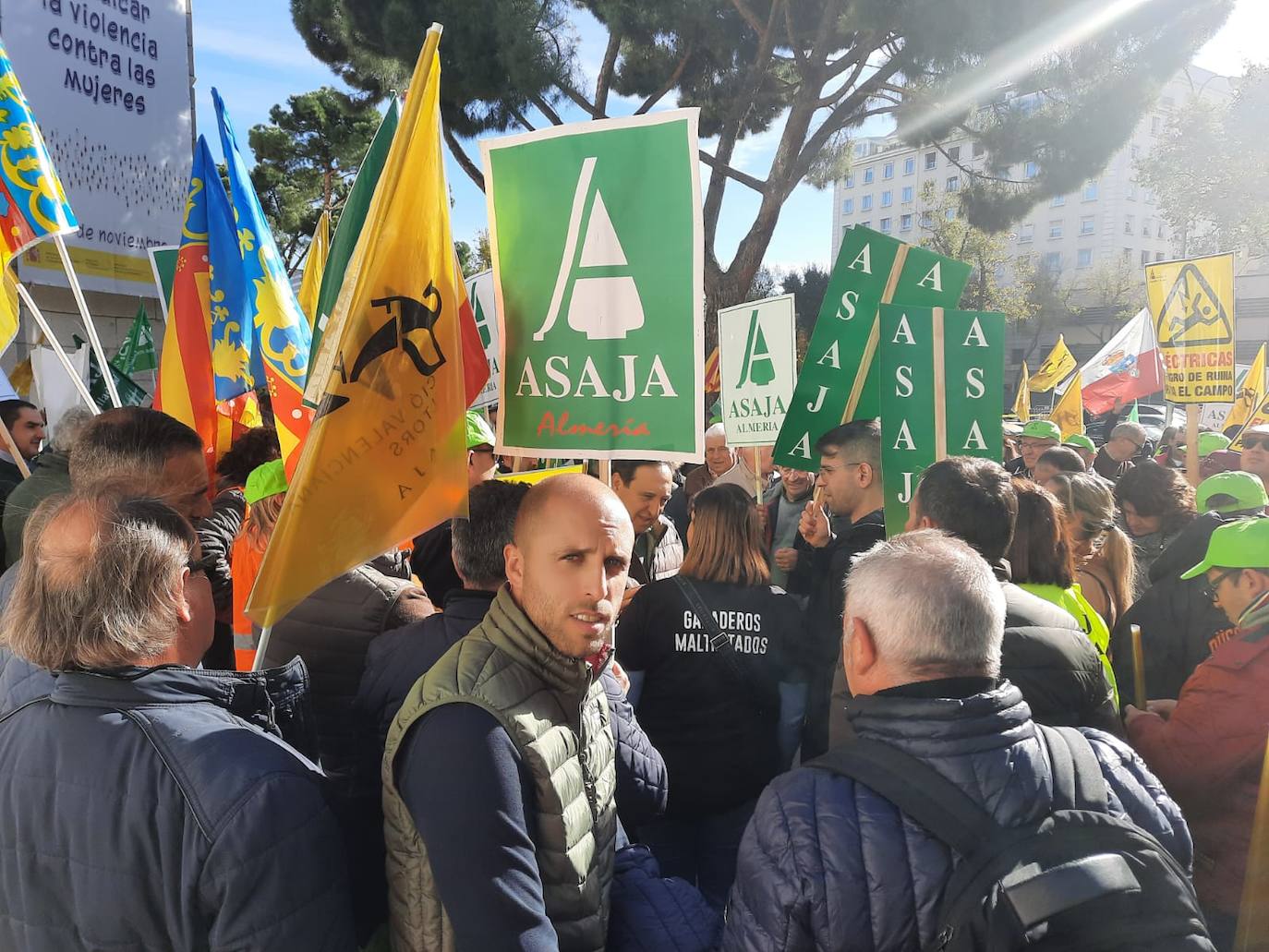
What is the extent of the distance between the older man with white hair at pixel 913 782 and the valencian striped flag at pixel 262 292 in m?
3.08

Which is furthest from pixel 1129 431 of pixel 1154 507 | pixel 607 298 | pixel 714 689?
pixel 607 298

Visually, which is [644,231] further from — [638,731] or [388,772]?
[388,772]

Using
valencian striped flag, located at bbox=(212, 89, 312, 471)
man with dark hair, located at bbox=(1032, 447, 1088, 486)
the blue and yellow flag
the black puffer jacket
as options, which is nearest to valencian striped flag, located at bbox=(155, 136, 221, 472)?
valencian striped flag, located at bbox=(212, 89, 312, 471)

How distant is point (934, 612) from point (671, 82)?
14447 millimetres

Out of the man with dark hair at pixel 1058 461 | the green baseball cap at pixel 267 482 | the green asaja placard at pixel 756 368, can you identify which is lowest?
the man with dark hair at pixel 1058 461

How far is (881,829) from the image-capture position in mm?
1376

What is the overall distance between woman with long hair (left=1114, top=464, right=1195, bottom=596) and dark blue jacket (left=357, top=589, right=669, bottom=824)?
346 centimetres

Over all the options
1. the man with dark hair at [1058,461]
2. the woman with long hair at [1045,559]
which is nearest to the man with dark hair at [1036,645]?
the woman with long hair at [1045,559]

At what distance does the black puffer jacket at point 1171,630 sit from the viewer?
3.16 metres

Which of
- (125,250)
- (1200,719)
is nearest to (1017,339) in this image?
(125,250)

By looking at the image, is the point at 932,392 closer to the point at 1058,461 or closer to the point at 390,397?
the point at 1058,461

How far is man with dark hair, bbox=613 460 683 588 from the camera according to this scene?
3971 millimetres

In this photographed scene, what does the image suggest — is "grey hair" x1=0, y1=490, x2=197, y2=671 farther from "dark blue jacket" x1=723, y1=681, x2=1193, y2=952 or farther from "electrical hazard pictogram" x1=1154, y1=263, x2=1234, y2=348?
"electrical hazard pictogram" x1=1154, y1=263, x2=1234, y2=348

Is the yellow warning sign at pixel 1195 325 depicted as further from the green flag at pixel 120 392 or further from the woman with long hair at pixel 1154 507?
the green flag at pixel 120 392
